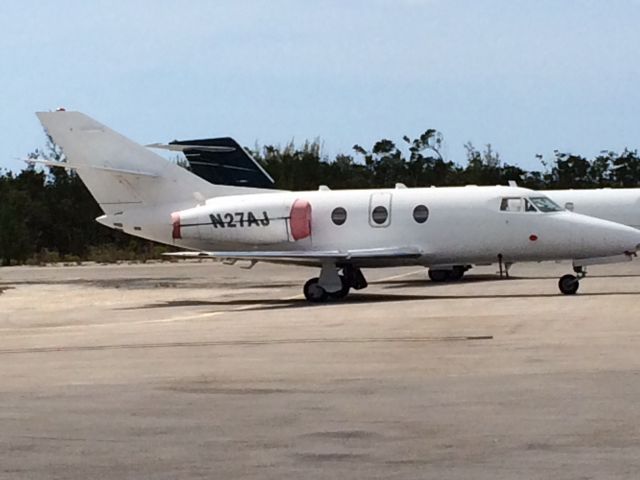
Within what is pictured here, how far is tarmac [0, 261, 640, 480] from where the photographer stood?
344 inches

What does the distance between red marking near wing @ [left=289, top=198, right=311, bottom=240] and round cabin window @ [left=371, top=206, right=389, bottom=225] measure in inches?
57.5

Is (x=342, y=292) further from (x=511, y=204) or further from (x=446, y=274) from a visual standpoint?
(x=446, y=274)

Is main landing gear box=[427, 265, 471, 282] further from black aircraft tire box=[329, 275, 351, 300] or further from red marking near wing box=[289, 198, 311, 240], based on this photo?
black aircraft tire box=[329, 275, 351, 300]

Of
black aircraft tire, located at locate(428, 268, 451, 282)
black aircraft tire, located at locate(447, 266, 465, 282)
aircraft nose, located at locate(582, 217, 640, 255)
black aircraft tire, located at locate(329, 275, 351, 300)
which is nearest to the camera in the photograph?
aircraft nose, located at locate(582, 217, 640, 255)

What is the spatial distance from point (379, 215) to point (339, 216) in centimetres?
91

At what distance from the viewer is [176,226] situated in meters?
30.2

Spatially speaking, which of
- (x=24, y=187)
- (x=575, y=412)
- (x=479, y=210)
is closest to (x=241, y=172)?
(x=479, y=210)

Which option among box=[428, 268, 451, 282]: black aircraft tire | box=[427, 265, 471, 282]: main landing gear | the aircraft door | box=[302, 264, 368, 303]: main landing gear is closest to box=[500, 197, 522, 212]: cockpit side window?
the aircraft door

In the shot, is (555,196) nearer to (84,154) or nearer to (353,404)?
(84,154)

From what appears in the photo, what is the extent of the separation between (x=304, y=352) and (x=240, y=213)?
46.7ft

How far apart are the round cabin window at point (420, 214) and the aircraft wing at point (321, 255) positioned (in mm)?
629

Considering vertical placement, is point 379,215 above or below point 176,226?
above

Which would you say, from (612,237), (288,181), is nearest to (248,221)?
(612,237)

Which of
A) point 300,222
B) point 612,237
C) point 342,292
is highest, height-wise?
point 300,222
